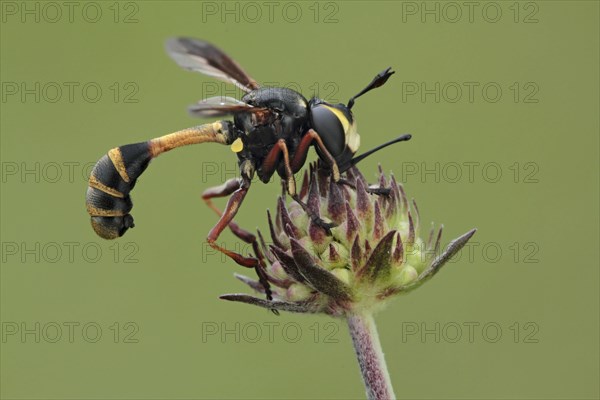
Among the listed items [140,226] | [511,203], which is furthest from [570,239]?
[140,226]

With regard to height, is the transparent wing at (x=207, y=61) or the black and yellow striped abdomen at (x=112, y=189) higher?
the transparent wing at (x=207, y=61)

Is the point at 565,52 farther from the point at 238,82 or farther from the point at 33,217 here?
the point at 238,82

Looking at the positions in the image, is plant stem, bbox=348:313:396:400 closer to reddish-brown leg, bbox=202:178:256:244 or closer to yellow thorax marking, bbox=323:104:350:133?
reddish-brown leg, bbox=202:178:256:244

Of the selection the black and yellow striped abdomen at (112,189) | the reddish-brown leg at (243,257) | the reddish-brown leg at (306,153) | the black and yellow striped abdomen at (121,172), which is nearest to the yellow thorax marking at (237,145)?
the black and yellow striped abdomen at (121,172)

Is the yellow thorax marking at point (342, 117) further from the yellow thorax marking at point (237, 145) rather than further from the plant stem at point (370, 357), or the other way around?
the plant stem at point (370, 357)

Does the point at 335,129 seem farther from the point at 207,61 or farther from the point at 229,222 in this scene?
the point at 207,61
